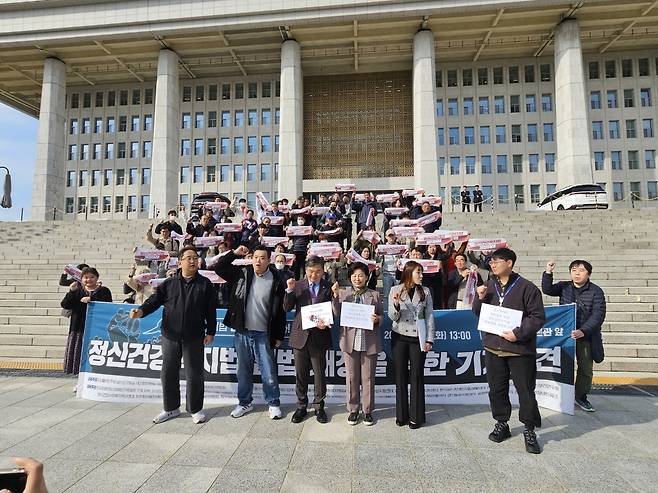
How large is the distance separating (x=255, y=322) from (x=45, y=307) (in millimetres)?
7901

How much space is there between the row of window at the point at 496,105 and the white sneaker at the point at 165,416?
124ft

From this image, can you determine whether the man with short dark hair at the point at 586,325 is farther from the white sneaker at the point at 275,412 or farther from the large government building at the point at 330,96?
the large government building at the point at 330,96

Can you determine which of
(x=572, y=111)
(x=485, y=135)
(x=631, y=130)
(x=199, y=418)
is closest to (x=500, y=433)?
(x=199, y=418)

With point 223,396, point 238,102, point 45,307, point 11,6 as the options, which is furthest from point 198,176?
point 223,396

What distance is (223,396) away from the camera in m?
5.57

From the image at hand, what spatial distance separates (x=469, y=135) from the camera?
38.1 meters

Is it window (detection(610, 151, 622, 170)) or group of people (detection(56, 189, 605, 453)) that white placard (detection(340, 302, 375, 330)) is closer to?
group of people (detection(56, 189, 605, 453))

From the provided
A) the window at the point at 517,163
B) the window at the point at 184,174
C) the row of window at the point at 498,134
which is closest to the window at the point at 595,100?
the row of window at the point at 498,134

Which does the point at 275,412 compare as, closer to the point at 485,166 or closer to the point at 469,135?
the point at 485,166

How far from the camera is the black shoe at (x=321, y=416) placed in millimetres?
4711

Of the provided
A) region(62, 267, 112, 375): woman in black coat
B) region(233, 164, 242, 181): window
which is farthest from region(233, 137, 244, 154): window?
region(62, 267, 112, 375): woman in black coat

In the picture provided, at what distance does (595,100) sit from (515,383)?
4256 centimetres

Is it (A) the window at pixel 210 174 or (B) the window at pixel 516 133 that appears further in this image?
(A) the window at pixel 210 174

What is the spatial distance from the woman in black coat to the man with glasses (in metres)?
1.75
